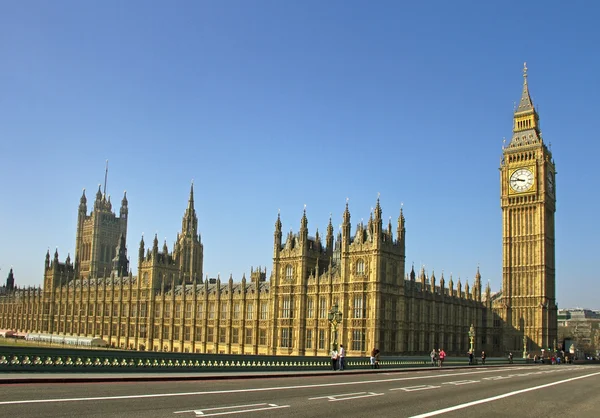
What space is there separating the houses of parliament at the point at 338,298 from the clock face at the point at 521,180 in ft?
→ 0.77

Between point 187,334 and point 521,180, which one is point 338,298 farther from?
point 521,180

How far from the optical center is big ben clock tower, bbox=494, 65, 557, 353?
103 meters

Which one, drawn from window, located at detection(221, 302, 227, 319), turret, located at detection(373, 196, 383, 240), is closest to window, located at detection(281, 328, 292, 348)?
window, located at detection(221, 302, 227, 319)

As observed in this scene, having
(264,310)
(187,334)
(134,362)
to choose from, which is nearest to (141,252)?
(187,334)

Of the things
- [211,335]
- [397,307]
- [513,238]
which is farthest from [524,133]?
[211,335]

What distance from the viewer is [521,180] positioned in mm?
108438

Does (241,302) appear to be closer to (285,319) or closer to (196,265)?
(285,319)

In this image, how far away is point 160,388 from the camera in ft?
79.2

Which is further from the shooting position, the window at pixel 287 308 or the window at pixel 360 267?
the window at pixel 287 308

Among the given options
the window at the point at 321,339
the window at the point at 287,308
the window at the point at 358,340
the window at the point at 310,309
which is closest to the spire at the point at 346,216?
the window at the point at 310,309

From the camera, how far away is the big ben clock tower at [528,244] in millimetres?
102688

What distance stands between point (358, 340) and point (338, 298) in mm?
5452

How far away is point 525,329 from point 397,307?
40069 mm

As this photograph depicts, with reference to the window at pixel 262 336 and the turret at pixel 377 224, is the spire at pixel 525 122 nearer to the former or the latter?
the turret at pixel 377 224
